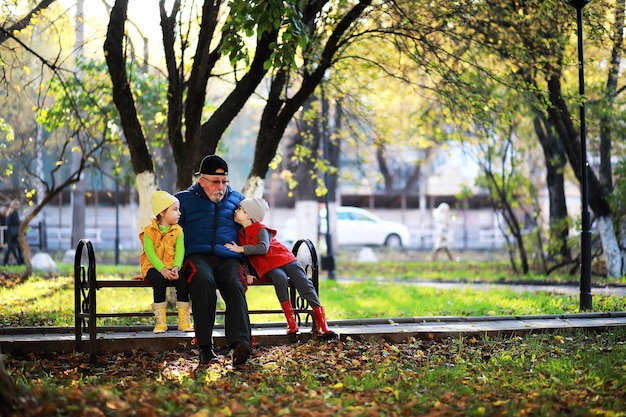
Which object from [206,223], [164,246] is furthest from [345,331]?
[164,246]

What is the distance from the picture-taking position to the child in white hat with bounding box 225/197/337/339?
7953 mm

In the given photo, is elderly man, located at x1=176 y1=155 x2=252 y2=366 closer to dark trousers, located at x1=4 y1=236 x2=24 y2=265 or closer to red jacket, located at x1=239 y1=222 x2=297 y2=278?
red jacket, located at x1=239 y1=222 x2=297 y2=278

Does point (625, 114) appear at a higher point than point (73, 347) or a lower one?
higher

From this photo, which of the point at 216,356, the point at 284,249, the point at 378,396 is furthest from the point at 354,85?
the point at 378,396

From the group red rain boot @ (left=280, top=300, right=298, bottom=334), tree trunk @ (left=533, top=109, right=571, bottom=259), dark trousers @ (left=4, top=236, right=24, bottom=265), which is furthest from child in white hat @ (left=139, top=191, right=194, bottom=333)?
dark trousers @ (left=4, top=236, right=24, bottom=265)

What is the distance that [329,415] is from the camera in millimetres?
5320

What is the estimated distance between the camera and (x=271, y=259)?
320 inches

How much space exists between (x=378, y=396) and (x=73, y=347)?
351cm

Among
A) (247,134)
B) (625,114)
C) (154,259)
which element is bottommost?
(154,259)

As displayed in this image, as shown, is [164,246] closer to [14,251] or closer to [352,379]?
[352,379]

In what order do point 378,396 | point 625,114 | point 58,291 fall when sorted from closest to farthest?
point 378,396
point 58,291
point 625,114

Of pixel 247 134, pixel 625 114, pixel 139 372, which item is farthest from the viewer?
pixel 247 134

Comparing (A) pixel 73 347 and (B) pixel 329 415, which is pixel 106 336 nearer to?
(A) pixel 73 347

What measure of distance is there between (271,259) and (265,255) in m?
0.07
